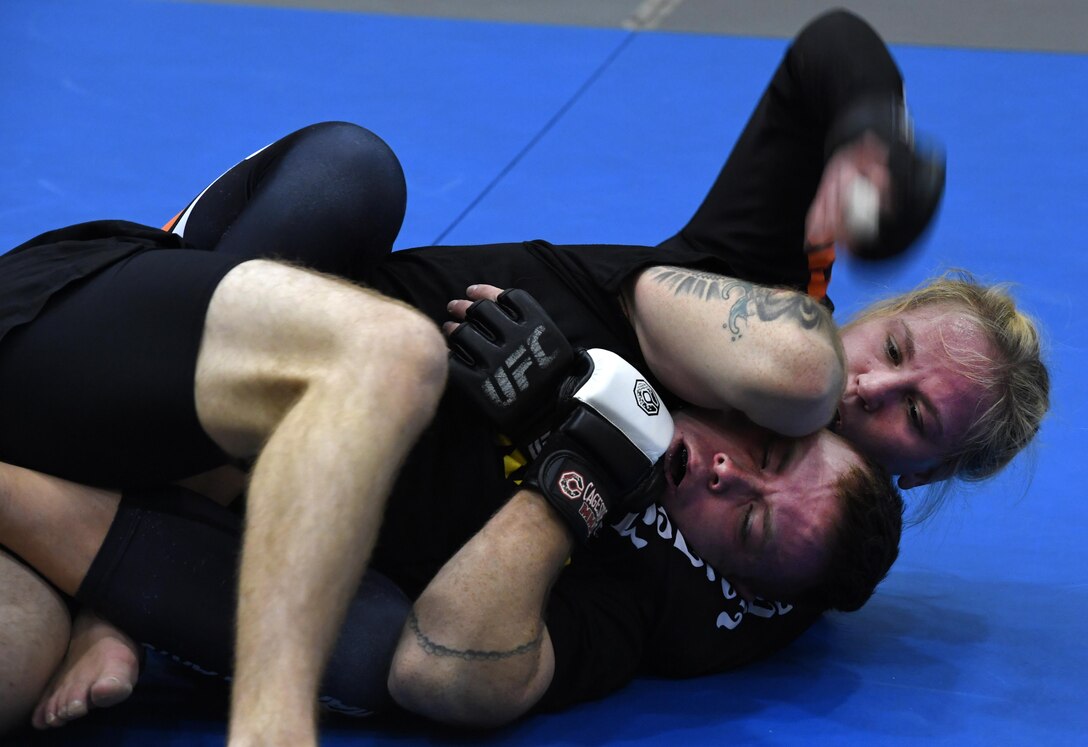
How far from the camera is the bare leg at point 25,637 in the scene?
5.43ft

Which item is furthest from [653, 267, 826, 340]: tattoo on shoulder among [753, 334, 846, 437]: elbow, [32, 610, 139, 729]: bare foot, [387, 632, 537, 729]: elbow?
[32, 610, 139, 729]: bare foot

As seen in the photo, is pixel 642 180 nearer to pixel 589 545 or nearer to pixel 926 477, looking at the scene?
pixel 926 477

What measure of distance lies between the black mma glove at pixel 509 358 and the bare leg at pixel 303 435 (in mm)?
300

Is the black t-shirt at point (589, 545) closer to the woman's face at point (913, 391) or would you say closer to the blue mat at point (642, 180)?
the blue mat at point (642, 180)

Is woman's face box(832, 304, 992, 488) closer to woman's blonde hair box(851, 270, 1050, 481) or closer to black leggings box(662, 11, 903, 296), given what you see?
woman's blonde hair box(851, 270, 1050, 481)

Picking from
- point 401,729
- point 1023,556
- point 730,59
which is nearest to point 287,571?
point 401,729

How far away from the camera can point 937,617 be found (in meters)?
2.12

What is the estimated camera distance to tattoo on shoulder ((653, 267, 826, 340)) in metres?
1.83

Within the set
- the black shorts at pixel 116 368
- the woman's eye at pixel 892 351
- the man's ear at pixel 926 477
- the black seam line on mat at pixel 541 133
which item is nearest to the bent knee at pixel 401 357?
the black shorts at pixel 116 368

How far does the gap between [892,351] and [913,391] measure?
0.08m

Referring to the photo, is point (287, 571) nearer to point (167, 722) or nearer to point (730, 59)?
point (167, 722)

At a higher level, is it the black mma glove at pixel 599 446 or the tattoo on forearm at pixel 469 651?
the black mma glove at pixel 599 446

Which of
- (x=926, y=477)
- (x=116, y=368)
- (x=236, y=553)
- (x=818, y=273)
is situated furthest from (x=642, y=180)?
(x=116, y=368)

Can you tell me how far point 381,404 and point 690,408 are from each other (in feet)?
2.34
